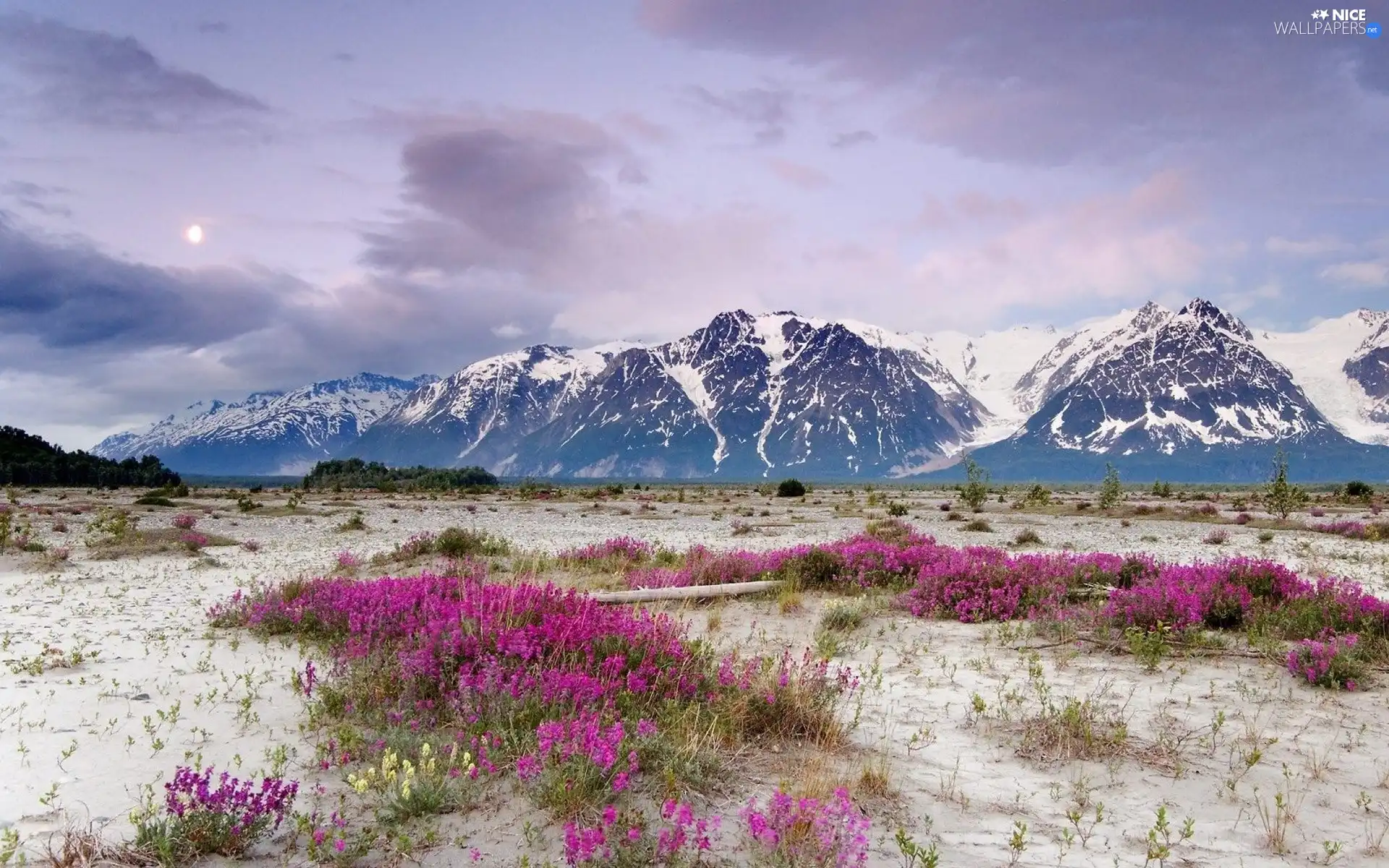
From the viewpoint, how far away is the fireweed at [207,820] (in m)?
4.69

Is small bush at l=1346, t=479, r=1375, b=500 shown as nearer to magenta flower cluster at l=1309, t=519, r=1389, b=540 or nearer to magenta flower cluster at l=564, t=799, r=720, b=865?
magenta flower cluster at l=1309, t=519, r=1389, b=540

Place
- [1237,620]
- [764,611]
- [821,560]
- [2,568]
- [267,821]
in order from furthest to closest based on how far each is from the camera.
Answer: [2,568] < [821,560] < [764,611] < [1237,620] < [267,821]

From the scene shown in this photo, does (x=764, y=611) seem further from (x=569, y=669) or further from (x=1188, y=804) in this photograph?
(x=1188, y=804)

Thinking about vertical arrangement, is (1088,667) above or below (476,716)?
below

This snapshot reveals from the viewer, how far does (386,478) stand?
133m

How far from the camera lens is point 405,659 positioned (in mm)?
7465

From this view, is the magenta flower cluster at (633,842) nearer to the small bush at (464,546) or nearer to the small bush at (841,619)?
the small bush at (841,619)

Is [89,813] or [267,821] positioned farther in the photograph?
[89,813]

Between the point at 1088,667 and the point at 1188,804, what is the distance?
4.10 metres

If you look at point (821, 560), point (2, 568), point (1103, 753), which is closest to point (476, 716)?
point (1103, 753)

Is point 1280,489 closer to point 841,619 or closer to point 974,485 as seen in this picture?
point 974,485

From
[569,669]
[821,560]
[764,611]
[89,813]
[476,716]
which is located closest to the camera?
[89,813]

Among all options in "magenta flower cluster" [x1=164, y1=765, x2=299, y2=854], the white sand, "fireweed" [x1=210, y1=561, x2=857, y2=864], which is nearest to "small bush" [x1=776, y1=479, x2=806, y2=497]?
the white sand

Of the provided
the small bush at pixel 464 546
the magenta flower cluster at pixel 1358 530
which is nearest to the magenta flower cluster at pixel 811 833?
the small bush at pixel 464 546
